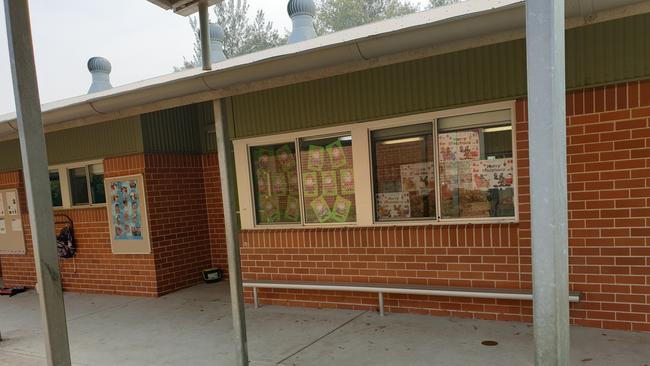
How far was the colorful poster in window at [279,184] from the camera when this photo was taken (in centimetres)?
587

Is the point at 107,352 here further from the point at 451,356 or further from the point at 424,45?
the point at 424,45

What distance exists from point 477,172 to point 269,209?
2764mm

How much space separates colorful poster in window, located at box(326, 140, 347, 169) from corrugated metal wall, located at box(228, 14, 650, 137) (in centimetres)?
28

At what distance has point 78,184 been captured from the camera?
7719 millimetres

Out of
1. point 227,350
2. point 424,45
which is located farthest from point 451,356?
point 424,45

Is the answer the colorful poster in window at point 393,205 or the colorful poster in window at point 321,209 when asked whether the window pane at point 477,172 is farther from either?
the colorful poster in window at point 321,209

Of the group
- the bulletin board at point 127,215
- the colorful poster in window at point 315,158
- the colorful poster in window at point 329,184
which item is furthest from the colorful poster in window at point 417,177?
the bulletin board at point 127,215

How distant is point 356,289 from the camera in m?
5.08

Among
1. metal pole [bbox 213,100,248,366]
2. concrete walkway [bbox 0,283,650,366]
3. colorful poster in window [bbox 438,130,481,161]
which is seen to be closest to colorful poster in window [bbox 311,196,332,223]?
concrete walkway [bbox 0,283,650,366]

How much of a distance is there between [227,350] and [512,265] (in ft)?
9.98

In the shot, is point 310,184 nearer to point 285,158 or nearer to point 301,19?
point 285,158

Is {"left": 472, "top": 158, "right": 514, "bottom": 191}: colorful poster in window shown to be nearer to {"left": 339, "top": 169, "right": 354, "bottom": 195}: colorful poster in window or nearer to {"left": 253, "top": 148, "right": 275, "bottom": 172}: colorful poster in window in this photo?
{"left": 339, "top": 169, "right": 354, "bottom": 195}: colorful poster in window

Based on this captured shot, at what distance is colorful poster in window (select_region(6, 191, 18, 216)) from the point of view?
334 inches

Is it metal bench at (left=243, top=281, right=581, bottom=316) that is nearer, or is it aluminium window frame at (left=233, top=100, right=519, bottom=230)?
metal bench at (left=243, top=281, right=581, bottom=316)
